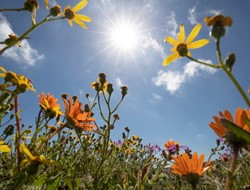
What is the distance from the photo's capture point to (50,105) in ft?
7.88

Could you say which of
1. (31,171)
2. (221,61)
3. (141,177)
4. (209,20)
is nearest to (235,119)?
(221,61)

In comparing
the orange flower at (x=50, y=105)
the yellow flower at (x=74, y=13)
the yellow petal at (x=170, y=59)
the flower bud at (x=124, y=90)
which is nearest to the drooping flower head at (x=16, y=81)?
the orange flower at (x=50, y=105)

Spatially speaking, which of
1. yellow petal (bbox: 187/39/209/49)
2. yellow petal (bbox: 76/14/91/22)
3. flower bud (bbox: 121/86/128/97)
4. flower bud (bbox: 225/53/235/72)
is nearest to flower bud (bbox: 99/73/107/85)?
flower bud (bbox: 121/86/128/97)

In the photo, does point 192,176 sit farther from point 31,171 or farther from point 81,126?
point 81,126

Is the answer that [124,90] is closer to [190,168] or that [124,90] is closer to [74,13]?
[74,13]

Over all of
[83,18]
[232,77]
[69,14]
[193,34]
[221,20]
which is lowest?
[232,77]

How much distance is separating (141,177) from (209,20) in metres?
1.01

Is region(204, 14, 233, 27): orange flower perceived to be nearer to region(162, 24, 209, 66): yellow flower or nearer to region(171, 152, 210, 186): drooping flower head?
region(162, 24, 209, 66): yellow flower

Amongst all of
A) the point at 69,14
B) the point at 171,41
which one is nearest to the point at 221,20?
the point at 171,41

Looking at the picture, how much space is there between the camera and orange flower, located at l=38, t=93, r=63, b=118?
7.64 ft

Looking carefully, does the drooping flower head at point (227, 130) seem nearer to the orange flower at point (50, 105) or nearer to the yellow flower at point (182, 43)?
the yellow flower at point (182, 43)

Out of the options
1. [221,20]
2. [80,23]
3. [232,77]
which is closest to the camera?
[232,77]

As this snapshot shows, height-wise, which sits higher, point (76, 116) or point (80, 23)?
point (80, 23)

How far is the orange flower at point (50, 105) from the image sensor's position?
2328 mm
